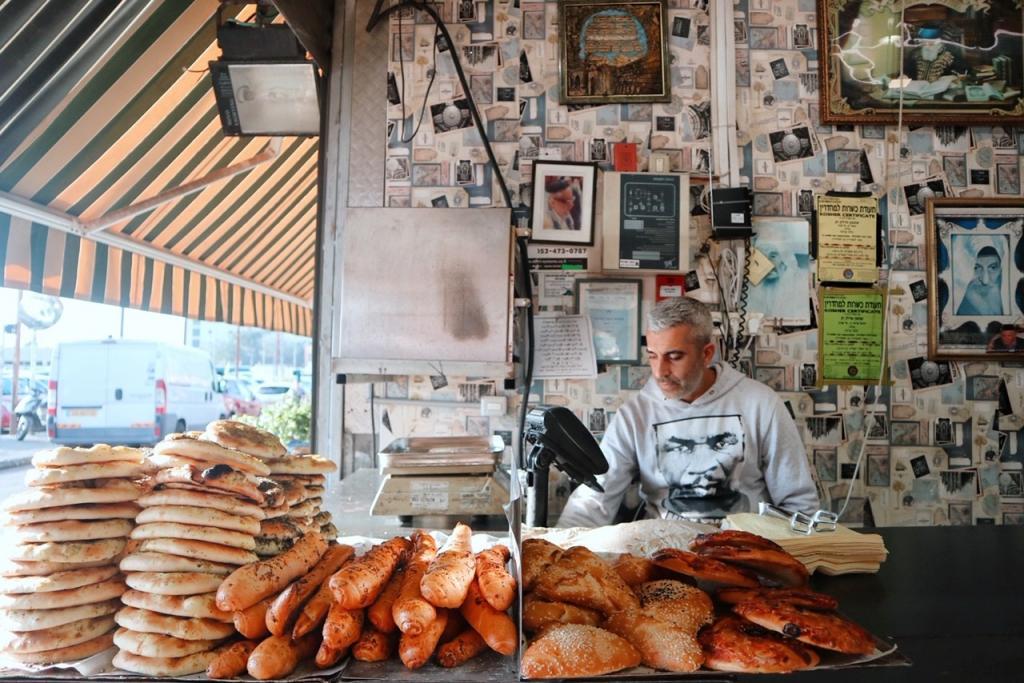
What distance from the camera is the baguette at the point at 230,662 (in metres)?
0.87

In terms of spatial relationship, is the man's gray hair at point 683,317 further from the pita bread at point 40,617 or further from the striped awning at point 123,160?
the striped awning at point 123,160

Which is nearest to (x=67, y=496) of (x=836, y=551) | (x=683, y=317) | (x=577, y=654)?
(x=577, y=654)

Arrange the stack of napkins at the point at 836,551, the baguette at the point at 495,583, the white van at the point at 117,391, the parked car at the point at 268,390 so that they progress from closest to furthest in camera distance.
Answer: the baguette at the point at 495,583 → the stack of napkins at the point at 836,551 → the white van at the point at 117,391 → the parked car at the point at 268,390

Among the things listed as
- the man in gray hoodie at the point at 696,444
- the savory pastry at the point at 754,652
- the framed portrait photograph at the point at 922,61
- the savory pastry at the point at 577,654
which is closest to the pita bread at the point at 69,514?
the savory pastry at the point at 577,654

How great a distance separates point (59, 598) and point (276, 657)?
335 mm

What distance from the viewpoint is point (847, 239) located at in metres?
3.15

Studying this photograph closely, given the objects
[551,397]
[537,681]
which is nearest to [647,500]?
[551,397]

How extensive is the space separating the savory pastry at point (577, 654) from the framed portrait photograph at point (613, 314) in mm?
2266

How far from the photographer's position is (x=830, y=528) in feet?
4.84

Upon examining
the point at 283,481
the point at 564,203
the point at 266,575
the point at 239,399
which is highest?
the point at 564,203

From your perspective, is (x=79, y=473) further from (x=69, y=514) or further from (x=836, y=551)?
(x=836, y=551)

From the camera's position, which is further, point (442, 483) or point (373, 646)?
point (442, 483)

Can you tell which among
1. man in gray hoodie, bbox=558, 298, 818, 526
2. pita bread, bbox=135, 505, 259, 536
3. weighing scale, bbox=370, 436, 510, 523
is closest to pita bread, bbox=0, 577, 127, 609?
pita bread, bbox=135, 505, 259, 536

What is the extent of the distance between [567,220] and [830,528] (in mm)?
2029
